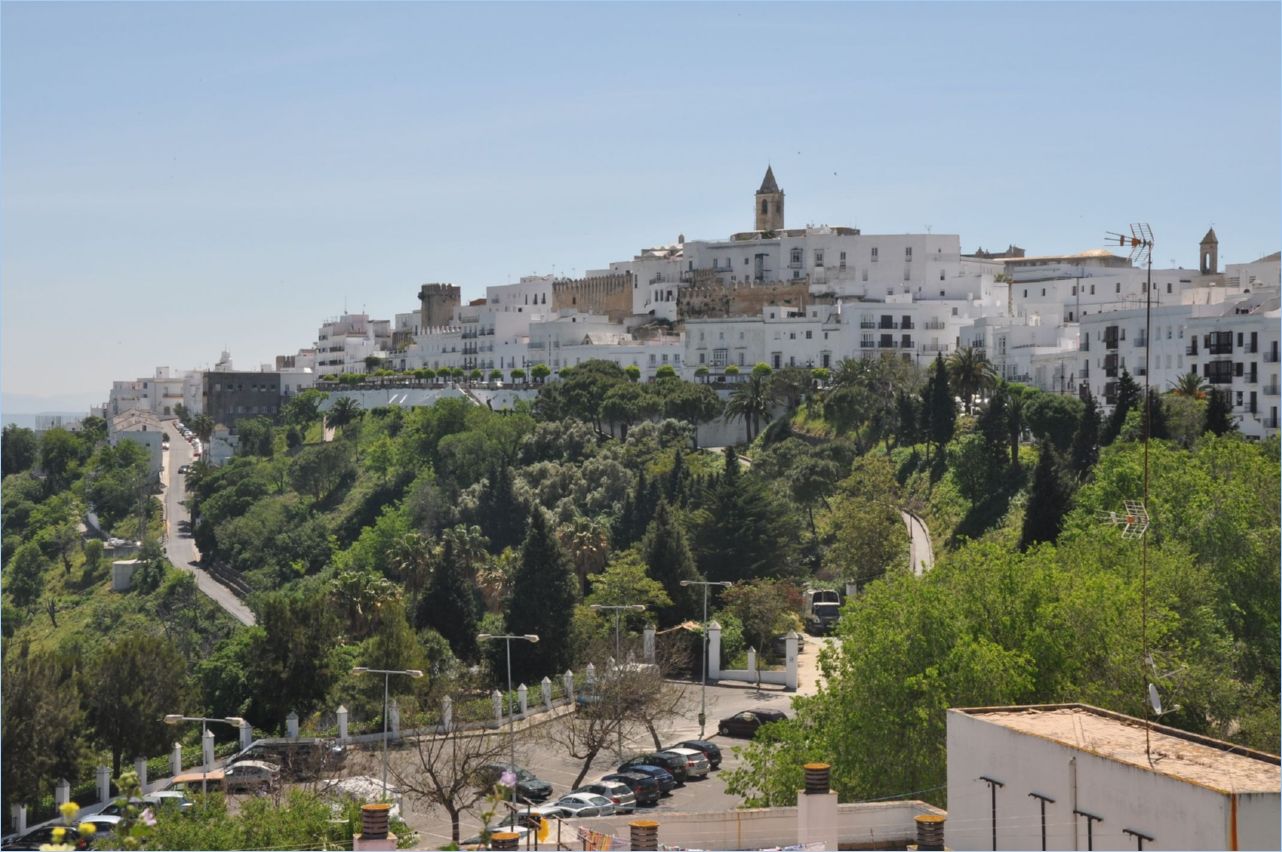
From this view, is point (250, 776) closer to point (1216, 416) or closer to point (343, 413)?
point (1216, 416)

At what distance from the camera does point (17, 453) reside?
117 meters

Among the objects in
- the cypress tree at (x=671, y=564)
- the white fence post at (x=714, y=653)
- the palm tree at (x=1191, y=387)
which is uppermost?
the palm tree at (x=1191, y=387)

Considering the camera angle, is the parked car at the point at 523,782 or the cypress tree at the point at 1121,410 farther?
the cypress tree at the point at 1121,410

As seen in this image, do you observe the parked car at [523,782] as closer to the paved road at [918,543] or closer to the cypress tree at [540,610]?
the cypress tree at [540,610]

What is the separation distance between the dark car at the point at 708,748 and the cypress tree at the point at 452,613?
46.7 feet

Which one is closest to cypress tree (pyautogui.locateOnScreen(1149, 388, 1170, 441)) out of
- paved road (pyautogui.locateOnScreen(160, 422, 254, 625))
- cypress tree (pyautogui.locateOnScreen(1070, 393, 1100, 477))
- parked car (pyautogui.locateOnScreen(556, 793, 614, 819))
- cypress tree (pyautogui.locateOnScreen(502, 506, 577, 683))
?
cypress tree (pyautogui.locateOnScreen(1070, 393, 1100, 477))

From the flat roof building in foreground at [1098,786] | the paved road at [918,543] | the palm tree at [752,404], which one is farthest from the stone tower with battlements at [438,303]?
the flat roof building in foreground at [1098,786]

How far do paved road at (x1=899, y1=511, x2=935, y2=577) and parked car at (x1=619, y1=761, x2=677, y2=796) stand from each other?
66.9 feet

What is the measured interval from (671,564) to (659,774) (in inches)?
737

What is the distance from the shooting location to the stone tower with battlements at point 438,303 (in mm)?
123875

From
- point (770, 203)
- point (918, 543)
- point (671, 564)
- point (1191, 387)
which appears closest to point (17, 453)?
point (770, 203)

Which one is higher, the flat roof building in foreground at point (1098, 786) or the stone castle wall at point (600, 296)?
the stone castle wall at point (600, 296)

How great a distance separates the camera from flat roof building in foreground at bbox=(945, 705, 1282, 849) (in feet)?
54.4

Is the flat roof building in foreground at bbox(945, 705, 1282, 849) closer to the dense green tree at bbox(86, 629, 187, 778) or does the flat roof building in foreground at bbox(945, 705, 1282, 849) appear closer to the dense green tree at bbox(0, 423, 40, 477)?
the dense green tree at bbox(86, 629, 187, 778)
